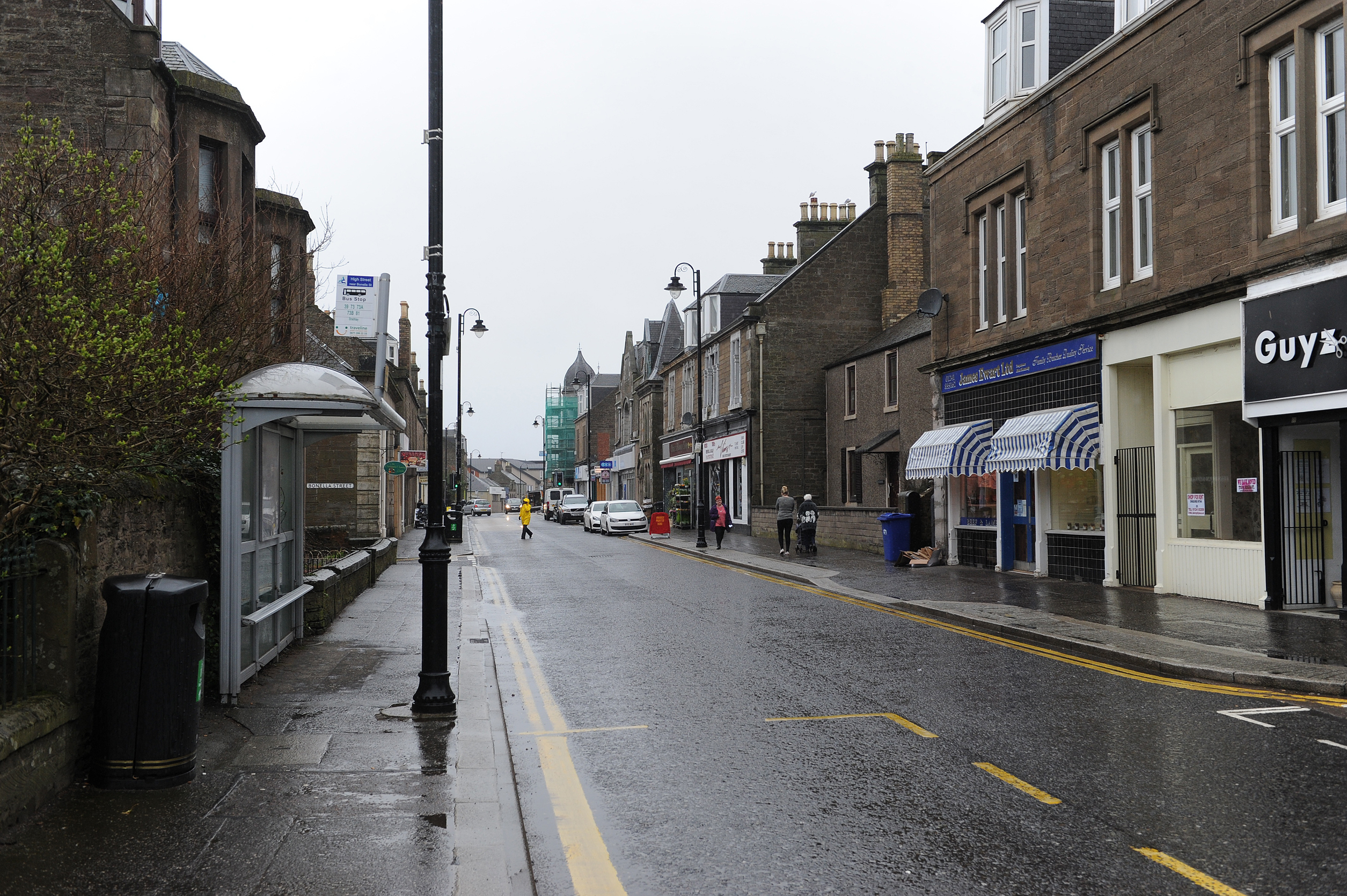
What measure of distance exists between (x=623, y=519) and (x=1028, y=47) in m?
26.9

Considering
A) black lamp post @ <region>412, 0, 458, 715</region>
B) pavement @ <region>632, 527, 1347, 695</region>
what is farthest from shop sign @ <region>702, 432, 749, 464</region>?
black lamp post @ <region>412, 0, 458, 715</region>

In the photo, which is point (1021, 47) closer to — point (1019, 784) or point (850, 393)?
point (850, 393)

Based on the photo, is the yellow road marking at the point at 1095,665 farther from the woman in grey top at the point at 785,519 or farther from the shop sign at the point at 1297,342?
the woman in grey top at the point at 785,519

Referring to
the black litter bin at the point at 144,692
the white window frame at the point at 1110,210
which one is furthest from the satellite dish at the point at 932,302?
the black litter bin at the point at 144,692

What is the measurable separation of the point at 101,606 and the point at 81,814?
152cm

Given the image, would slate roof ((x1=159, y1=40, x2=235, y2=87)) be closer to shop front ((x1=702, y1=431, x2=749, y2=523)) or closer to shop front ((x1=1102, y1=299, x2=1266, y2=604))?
shop front ((x1=1102, y1=299, x2=1266, y2=604))

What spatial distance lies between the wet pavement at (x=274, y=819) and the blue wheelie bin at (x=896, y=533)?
16751 mm

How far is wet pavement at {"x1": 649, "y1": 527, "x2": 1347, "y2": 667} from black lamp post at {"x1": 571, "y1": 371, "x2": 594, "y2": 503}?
183 ft

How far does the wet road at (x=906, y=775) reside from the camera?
4.66 metres

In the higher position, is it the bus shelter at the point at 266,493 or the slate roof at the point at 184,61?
the slate roof at the point at 184,61

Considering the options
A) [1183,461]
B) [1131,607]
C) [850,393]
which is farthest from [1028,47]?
[850,393]

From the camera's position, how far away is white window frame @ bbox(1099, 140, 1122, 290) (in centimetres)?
1727

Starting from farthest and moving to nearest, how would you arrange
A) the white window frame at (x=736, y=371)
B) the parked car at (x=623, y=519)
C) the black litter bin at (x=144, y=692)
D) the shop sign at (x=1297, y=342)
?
the parked car at (x=623, y=519) < the white window frame at (x=736, y=371) < the shop sign at (x=1297, y=342) < the black litter bin at (x=144, y=692)

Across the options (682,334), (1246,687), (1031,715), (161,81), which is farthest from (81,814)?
(682,334)
